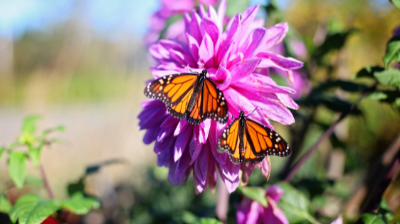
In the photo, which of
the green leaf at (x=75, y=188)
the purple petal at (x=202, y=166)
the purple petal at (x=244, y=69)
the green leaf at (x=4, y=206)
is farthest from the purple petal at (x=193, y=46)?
the green leaf at (x=4, y=206)

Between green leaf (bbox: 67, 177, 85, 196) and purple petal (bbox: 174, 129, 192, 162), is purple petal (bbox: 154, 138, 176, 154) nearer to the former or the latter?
purple petal (bbox: 174, 129, 192, 162)

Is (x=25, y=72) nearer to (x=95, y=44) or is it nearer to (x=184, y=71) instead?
(x=95, y=44)

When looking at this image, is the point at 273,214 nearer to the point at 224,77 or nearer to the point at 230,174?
the point at 230,174

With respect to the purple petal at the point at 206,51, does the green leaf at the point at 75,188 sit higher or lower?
lower

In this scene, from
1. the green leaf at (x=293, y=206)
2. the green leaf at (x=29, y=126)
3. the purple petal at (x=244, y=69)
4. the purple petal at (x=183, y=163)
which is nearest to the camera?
the purple petal at (x=244, y=69)

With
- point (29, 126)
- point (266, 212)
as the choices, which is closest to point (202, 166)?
point (266, 212)

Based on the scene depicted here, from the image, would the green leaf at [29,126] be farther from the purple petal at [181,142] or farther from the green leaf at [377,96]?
the green leaf at [377,96]

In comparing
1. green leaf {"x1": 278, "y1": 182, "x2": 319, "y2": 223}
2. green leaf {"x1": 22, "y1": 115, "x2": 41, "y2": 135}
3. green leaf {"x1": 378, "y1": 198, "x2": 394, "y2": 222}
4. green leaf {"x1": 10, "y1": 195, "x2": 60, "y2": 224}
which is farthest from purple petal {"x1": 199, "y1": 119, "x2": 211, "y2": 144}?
green leaf {"x1": 22, "y1": 115, "x2": 41, "y2": 135}
